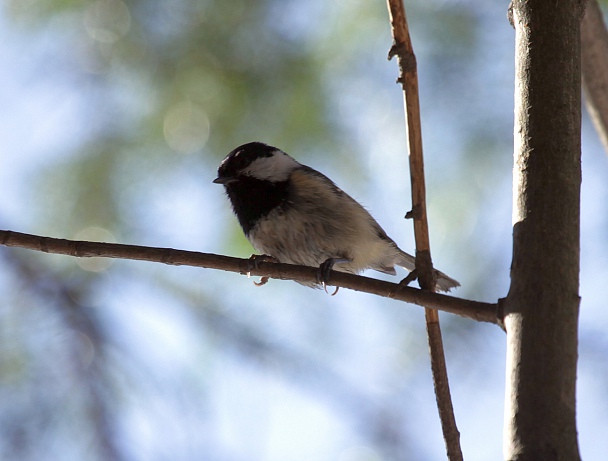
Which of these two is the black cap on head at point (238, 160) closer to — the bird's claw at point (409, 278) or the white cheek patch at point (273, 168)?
the white cheek patch at point (273, 168)

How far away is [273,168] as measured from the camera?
7.88ft

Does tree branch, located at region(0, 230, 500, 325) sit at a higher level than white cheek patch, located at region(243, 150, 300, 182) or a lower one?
lower

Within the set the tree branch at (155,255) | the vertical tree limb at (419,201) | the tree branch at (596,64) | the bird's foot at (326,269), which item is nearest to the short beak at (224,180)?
the bird's foot at (326,269)

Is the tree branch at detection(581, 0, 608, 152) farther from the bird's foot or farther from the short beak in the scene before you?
the short beak

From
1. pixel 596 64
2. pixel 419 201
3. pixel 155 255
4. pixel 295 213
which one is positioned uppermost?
pixel 596 64

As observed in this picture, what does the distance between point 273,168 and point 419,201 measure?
105 cm

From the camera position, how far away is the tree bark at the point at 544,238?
0.98 meters

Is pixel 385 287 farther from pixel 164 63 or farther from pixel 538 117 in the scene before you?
pixel 164 63

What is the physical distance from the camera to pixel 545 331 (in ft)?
3.42

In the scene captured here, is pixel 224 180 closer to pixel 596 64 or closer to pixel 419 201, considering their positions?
pixel 419 201

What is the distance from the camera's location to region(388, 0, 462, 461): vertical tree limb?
4.50 feet

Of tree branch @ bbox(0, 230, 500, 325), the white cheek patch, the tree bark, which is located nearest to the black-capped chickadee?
the white cheek patch

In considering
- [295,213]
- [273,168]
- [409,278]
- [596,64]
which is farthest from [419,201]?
[596,64]

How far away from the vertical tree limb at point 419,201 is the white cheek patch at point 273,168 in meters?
0.95
